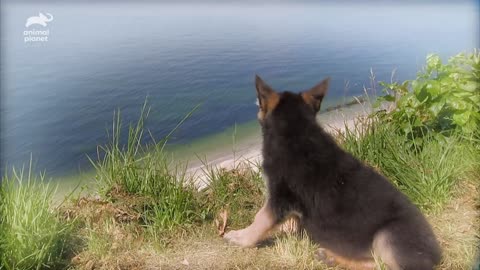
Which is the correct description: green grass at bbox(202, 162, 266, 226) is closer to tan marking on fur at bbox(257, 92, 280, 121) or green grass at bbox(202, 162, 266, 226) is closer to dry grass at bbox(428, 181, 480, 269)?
tan marking on fur at bbox(257, 92, 280, 121)

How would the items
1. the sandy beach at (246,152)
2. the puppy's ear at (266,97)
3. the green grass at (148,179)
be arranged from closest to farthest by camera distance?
1. the puppy's ear at (266,97)
2. the green grass at (148,179)
3. the sandy beach at (246,152)

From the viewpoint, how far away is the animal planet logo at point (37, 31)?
150 inches

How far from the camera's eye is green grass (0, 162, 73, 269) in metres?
3.78

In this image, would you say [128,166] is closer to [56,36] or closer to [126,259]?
[126,259]

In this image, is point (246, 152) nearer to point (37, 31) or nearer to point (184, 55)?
point (184, 55)

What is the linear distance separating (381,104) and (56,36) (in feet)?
10.8

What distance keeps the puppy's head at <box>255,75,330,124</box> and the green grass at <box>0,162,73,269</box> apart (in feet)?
6.02

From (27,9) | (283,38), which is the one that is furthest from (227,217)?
(27,9)

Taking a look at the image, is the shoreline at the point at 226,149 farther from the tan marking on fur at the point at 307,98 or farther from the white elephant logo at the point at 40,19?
the white elephant logo at the point at 40,19

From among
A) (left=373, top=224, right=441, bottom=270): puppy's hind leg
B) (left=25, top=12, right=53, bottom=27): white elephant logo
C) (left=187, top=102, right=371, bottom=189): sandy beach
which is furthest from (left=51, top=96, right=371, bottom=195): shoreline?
(left=25, top=12, right=53, bottom=27): white elephant logo

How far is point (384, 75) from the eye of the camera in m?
4.91

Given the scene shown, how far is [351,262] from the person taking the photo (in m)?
3.95

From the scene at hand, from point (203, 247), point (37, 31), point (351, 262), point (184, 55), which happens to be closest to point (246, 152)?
point (203, 247)

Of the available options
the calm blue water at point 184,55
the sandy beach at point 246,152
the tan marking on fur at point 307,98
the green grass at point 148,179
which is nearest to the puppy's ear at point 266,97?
the tan marking on fur at point 307,98
